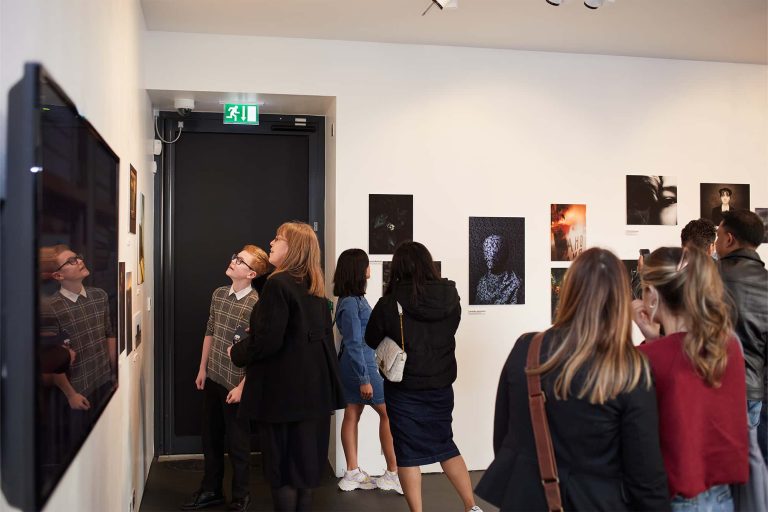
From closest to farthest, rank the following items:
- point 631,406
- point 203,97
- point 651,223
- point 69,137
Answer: point 69,137 < point 631,406 < point 203,97 < point 651,223

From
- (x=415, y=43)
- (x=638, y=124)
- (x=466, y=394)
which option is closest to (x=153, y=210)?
(x=415, y=43)

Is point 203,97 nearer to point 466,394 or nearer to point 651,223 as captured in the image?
point 466,394

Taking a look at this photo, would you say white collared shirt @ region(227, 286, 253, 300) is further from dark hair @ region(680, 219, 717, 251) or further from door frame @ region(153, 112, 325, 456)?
dark hair @ region(680, 219, 717, 251)

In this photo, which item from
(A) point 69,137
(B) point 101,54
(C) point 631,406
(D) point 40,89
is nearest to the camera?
(D) point 40,89

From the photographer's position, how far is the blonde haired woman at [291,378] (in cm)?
334

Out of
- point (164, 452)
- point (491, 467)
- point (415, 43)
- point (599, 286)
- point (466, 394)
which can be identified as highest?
point (415, 43)

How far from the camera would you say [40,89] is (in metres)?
1.37

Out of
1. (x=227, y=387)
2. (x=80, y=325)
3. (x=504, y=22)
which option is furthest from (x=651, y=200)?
(x=80, y=325)

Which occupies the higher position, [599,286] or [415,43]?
[415,43]

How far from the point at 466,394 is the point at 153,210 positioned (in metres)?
2.80

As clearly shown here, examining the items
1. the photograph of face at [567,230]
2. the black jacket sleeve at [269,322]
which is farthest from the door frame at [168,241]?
the black jacket sleeve at [269,322]

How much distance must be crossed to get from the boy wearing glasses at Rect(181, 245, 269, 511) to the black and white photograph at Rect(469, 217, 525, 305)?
1.67 metres

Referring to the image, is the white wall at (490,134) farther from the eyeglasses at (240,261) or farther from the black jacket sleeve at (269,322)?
the black jacket sleeve at (269,322)

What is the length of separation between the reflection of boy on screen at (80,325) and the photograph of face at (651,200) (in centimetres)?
436
